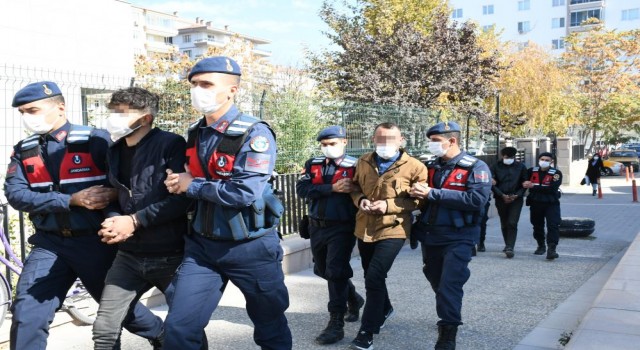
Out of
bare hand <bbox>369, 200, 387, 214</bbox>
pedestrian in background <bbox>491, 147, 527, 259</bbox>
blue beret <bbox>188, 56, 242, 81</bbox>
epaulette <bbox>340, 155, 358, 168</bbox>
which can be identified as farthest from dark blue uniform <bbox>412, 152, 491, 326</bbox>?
pedestrian in background <bbox>491, 147, 527, 259</bbox>

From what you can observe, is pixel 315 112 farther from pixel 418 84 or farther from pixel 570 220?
pixel 418 84

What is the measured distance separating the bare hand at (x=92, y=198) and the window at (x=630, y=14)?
7878 cm

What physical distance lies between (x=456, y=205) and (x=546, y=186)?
16.8 feet

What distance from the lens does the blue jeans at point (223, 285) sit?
3.24 meters

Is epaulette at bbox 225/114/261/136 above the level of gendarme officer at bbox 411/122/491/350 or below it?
above

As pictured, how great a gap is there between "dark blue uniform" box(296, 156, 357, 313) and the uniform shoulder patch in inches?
80.7

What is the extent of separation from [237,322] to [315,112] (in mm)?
5041

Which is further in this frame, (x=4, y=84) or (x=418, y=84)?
(x=418, y=84)

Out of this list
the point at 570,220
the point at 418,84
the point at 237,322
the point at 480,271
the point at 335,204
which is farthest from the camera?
the point at 418,84

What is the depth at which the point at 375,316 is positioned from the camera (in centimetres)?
486

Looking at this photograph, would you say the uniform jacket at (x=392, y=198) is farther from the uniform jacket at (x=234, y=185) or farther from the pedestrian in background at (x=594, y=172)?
the pedestrian in background at (x=594, y=172)

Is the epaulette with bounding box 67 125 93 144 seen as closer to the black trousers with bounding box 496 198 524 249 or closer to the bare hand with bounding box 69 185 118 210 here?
the bare hand with bounding box 69 185 118 210

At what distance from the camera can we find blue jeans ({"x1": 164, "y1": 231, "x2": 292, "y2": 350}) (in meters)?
3.24

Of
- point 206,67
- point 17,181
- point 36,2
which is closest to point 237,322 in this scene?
point 17,181
